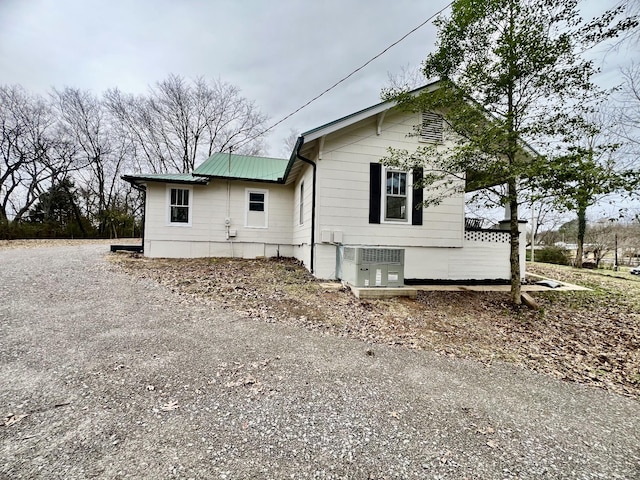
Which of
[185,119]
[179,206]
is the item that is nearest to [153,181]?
[179,206]

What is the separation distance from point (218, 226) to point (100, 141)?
2025cm

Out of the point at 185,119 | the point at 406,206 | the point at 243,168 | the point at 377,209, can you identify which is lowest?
the point at 377,209

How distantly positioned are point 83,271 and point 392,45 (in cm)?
907

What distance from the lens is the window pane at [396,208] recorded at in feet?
24.9

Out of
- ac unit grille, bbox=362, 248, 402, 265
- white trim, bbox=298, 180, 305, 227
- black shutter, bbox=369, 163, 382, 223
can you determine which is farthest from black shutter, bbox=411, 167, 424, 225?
white trim, bbox=298, 180, 305, 227

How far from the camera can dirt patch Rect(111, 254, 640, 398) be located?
11.9 feet

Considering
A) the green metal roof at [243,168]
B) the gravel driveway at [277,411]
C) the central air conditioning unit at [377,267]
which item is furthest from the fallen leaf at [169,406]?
the green metal roof at [243,168]

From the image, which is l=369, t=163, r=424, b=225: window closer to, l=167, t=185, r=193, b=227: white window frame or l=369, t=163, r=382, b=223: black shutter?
l=369, t=163, r=382, b=223: black shutter

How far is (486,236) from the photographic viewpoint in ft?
26.8

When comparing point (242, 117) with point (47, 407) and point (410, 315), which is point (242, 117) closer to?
point (410, 315)

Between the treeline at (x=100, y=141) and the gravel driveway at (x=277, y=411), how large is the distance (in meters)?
19.5

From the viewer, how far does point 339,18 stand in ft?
26.8

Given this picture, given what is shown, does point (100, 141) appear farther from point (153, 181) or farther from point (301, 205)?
point (301, 205)

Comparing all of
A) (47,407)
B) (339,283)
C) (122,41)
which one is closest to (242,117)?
(122,41)
